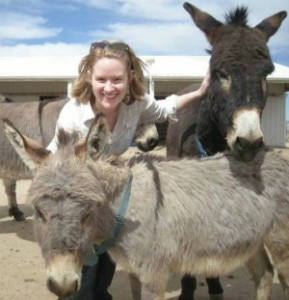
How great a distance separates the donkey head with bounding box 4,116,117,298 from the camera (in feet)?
8.20

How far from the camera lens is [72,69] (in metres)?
19.0

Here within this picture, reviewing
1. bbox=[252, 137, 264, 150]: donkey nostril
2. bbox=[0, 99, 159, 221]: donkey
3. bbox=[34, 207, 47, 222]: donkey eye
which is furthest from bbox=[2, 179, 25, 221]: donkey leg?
bbox=[252, 137, 264, 150]: donkey nostril

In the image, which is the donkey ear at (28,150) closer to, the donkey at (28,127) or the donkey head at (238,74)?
the donkey head at (238,74)

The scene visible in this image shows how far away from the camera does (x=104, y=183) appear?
9.61ft

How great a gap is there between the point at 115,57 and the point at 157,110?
0.77 m

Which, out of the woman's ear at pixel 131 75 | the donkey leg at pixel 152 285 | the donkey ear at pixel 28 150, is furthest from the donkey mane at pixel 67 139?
the donkey leg at pixel 152 285

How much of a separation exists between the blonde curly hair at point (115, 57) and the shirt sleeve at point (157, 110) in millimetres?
176

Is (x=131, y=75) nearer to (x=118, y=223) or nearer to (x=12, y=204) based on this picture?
(x=118, y=223)

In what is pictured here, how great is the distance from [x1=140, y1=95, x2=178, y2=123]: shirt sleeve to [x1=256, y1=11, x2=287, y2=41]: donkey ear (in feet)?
3.19

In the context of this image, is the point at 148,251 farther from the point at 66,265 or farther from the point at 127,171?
the point at 66,265

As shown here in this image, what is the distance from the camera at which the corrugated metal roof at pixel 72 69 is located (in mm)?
17594

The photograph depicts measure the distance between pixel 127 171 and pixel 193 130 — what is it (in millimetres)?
1726

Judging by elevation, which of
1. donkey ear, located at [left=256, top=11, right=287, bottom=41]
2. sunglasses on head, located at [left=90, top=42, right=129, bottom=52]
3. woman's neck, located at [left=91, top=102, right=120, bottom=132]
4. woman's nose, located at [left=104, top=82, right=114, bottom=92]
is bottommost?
woman's neck, located at [left=91, top=102, right=120, bottom=132]

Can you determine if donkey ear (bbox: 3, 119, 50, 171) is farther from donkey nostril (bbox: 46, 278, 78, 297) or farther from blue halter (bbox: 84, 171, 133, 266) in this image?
donkey nostril (bbox: 46, 278, 78, 297)
